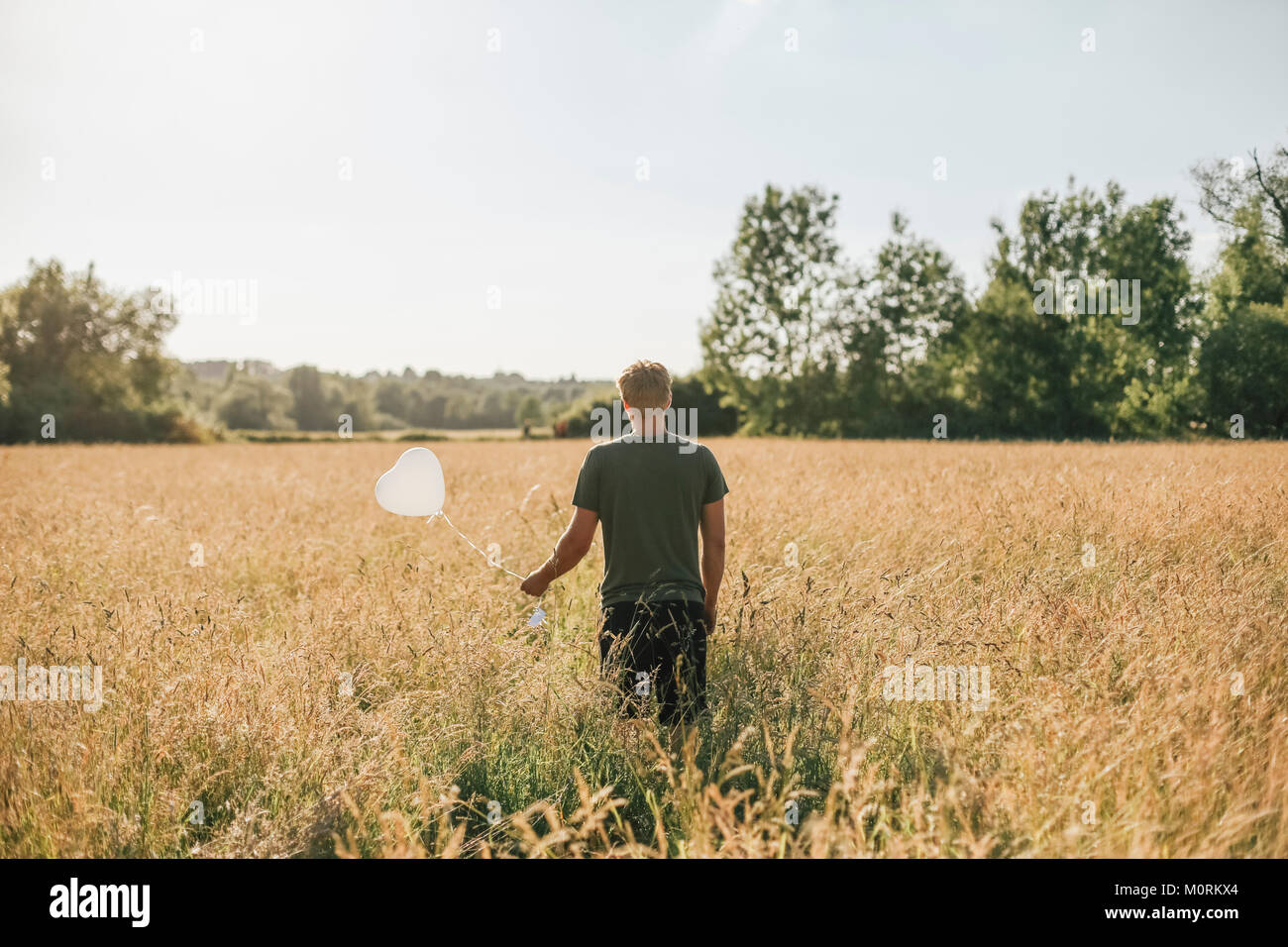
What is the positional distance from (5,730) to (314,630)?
1500 millimetres

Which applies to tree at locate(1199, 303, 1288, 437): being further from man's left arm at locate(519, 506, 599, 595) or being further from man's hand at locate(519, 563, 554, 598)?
man's hand at locate(519, 563, 554, 598)

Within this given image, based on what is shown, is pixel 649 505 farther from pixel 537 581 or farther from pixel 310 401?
pixel 310 401

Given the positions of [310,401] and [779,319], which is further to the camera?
[310,401]

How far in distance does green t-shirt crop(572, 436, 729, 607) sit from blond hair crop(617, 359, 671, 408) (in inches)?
7.9

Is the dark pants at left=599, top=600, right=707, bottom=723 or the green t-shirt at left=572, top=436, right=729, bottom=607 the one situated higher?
the green t-shirt at left=572, top=436, right=729, bottom=607

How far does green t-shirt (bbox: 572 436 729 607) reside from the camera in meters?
3.53

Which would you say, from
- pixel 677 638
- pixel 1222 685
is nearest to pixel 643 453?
pixel 677 638

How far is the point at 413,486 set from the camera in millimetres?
4250

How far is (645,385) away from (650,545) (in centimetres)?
80

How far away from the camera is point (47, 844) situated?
2713 mm
